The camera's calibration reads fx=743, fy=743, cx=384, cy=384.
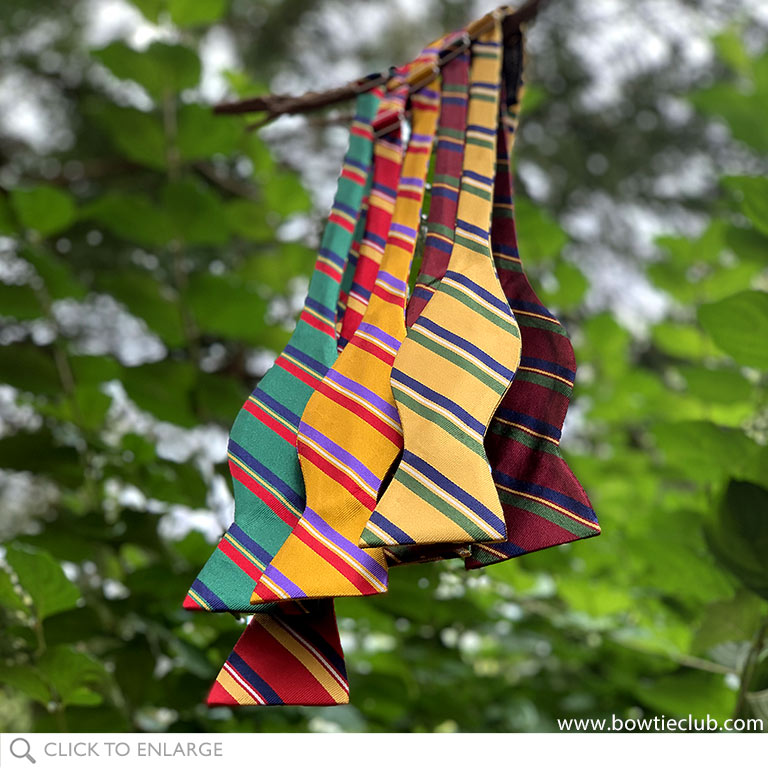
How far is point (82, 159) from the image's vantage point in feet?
4.64

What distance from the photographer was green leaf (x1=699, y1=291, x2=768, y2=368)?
0.60 meters

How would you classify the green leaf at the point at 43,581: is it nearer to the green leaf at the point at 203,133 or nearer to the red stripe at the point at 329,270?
the red stripe at the point at 329,270

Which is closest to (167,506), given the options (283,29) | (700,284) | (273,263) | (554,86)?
(273,263)

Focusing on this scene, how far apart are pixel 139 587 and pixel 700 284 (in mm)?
900

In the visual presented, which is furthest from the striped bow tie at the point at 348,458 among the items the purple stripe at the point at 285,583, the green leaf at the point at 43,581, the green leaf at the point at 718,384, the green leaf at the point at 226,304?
the green leaf at the point at 718,384

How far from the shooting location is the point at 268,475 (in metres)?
0.37

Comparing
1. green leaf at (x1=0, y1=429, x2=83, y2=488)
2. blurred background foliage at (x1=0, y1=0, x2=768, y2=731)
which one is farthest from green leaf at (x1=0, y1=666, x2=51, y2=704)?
green leaf at (x1=0, y1=429, x2=83, y2=488)

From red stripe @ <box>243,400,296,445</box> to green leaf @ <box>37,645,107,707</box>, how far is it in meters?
0.29

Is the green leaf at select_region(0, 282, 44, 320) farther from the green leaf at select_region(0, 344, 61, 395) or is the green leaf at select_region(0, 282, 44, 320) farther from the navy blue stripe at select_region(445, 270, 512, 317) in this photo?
the navy blue stripe at select_region(445, 270, 512, 317)

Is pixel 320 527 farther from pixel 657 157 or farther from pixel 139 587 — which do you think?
pixel 657 157

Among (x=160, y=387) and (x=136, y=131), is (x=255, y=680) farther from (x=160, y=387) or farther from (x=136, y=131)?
(x=136, y=131)

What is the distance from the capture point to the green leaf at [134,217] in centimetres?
80

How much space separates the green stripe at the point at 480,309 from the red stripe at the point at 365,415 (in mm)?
74

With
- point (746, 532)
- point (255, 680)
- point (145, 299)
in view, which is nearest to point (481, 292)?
point (255, 680)
